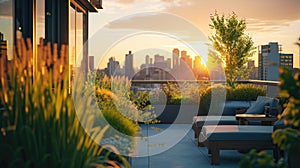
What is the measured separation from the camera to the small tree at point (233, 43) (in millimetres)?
15960

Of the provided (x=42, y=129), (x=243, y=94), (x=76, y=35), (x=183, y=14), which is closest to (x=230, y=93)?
(x=243, y=94)

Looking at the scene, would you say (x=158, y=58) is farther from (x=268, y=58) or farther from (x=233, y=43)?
(x=233, y=43)

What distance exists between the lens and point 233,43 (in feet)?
53.3

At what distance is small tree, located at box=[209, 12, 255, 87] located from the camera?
628 inches

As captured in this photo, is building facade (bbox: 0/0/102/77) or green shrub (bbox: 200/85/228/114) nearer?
building facade (bbox: 0/0/102/77)

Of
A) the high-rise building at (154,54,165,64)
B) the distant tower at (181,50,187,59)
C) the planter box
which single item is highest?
the distant tower at (181,50,187,59)

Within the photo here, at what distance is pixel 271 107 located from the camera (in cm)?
726

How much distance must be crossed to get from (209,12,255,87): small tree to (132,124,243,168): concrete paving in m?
7.45

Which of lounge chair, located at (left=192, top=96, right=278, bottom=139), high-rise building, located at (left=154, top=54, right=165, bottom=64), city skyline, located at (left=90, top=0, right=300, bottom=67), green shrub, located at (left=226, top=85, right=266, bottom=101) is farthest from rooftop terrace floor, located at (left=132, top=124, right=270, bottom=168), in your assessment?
high-rise building, located at (left=154, top=54, right=165, bottom=64)

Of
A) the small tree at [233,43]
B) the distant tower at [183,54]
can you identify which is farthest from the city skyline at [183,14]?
the small tree at [233,43]

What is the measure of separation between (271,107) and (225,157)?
133 centimetres

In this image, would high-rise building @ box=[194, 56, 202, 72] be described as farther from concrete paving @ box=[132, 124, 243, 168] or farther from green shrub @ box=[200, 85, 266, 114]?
concrete paving @ box=[132, 124, 243, 168]

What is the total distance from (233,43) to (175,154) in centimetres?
1013

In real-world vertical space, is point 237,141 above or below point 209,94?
below
